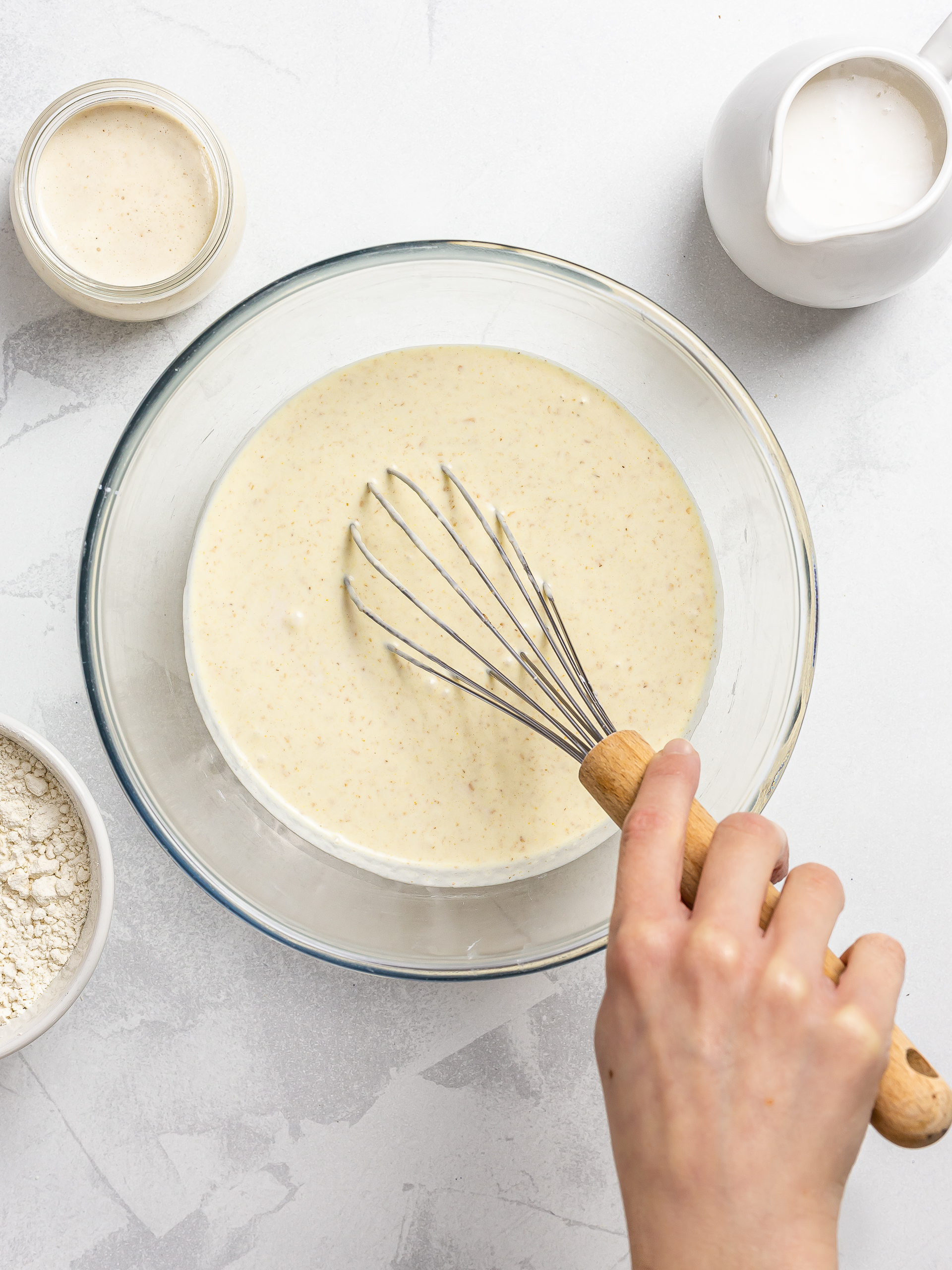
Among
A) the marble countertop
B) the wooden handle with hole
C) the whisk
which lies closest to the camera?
the wooden handle with hole

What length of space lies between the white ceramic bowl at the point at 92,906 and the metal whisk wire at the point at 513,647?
0.98 ft

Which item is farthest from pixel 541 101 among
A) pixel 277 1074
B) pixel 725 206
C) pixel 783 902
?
pixel 277 1074

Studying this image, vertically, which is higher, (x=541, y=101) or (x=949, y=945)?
(x=541, y=101)

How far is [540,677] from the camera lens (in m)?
0.81

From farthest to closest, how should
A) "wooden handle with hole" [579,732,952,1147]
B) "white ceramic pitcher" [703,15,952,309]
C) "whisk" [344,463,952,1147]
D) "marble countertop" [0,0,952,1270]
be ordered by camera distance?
"marble countertop" [0,0,952,1270], "white ceramic pitcher" [703,15,952,309], "whisk" [344,463,952,1147], "wooden handle with hole" [579,732,952,1147]

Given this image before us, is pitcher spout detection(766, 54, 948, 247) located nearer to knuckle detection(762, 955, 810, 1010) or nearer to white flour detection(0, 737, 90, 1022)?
knuckle detection(762, 955, 810, 1010)

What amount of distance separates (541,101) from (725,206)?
0.74 ft

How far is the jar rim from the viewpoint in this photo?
854 millimetres

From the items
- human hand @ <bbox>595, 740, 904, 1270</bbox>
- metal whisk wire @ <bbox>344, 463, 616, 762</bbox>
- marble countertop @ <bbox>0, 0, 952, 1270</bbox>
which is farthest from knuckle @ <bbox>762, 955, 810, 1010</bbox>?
marble countertop @ <bbox>0, 0, 952, 1270</bbox>

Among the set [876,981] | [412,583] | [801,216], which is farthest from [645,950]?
[801,216]

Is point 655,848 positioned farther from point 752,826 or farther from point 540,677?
point 540,677

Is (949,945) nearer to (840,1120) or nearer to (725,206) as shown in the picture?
(840,1120)

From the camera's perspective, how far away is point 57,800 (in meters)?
0.86

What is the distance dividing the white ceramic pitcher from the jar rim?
1.50ft
